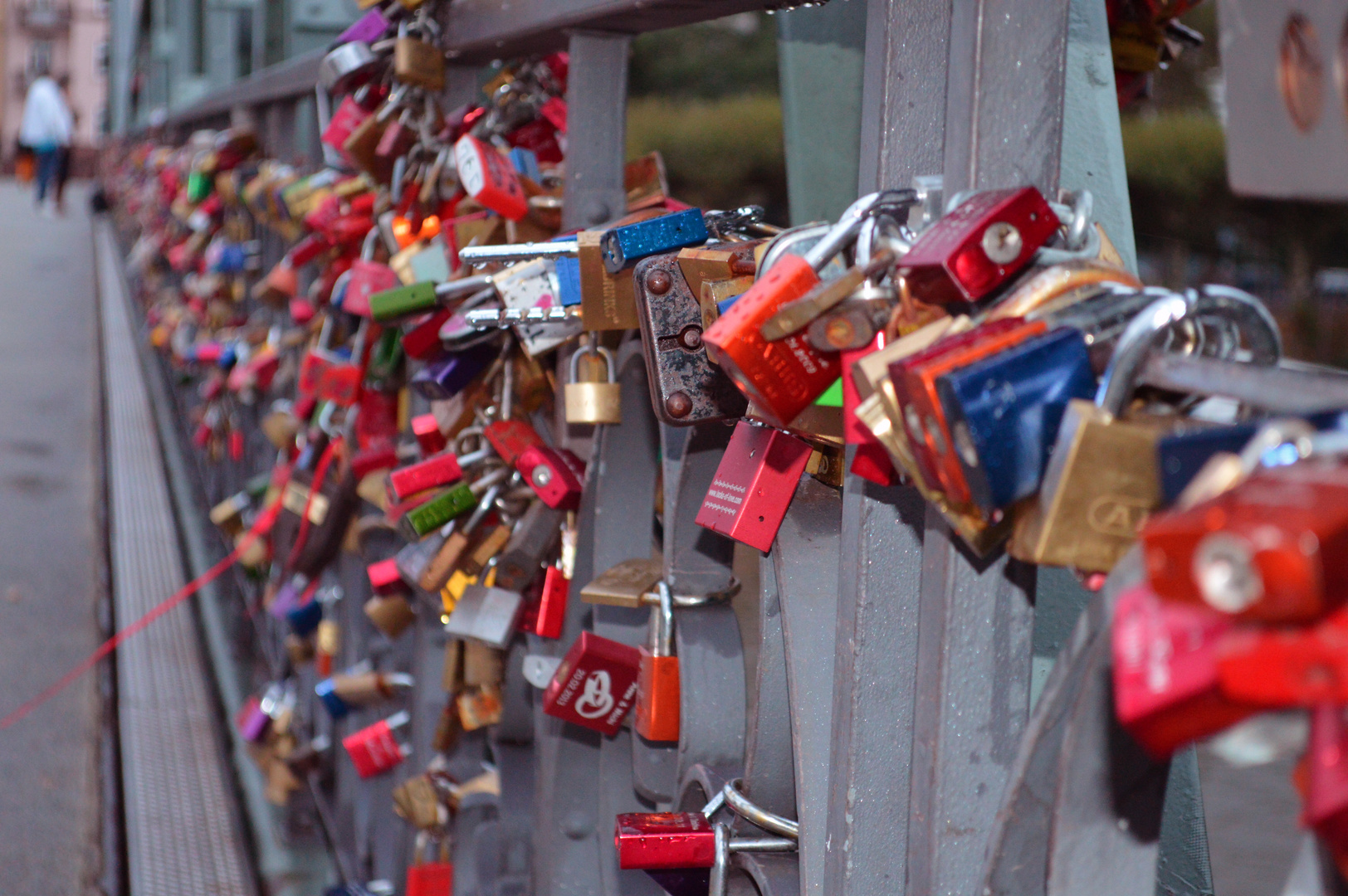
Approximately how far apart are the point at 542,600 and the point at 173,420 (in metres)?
3.88

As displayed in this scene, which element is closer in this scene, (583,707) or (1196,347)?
(1196,347)

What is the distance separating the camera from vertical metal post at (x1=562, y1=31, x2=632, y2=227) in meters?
1.05

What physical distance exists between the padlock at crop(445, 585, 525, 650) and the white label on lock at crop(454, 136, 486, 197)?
1.20 ft

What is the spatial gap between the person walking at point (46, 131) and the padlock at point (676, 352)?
1270cm

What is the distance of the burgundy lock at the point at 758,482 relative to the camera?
76cm

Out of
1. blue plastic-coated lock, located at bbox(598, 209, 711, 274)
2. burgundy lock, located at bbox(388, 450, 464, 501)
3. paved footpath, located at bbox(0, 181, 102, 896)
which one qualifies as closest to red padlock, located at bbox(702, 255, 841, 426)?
blue plastic-coated lock, located at bbox(598, 209, 711, 274)

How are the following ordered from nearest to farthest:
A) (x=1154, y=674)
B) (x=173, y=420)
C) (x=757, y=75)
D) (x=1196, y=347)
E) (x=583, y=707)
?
(x=1154, y=674) < (x=1196, y=347) < (x=583, y=707) < (x=173, y=420) < (x=757, y=75)

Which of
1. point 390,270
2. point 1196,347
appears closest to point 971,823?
point 1196,347

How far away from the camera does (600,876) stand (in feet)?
3.84

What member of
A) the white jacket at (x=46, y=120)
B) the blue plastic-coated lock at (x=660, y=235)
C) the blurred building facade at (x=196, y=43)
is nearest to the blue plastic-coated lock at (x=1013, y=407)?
the blue plastic-coated lock at (x=660, y=235)

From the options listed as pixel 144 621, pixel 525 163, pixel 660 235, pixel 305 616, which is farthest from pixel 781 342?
pixel 144 621

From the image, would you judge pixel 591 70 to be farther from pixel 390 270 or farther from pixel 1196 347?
pixel 1196 347

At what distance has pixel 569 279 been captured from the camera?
0.94 m

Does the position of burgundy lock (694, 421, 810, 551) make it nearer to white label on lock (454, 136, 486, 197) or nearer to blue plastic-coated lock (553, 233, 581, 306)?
blue plastic-coated lock (553, 233, 581, 306)
